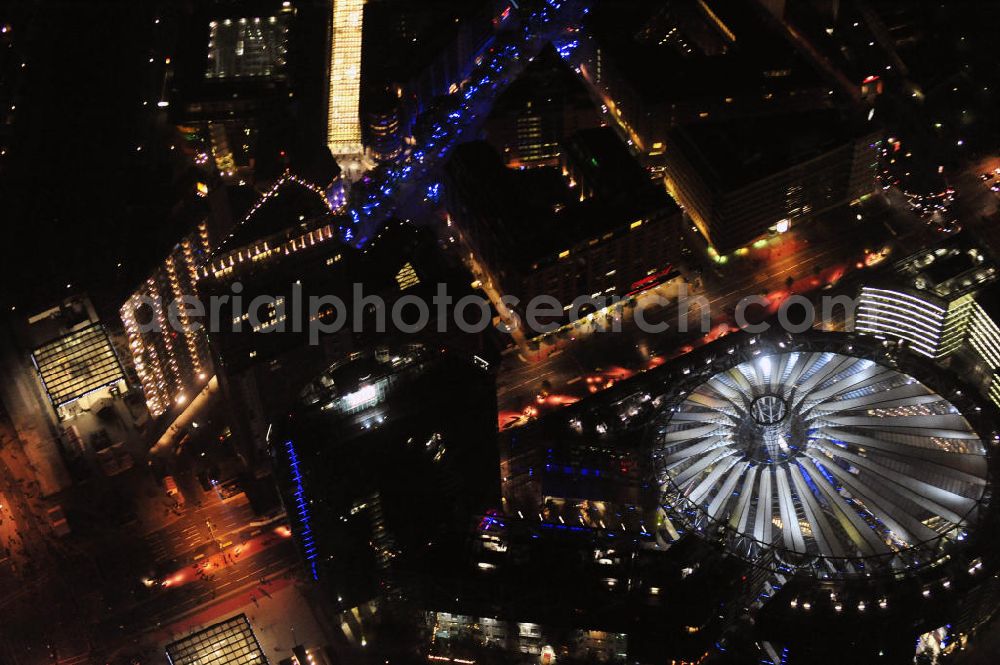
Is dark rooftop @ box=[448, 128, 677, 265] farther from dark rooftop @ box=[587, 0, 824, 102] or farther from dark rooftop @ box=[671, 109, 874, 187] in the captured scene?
dark rooftop @ box=[587, 0, 824, 102]

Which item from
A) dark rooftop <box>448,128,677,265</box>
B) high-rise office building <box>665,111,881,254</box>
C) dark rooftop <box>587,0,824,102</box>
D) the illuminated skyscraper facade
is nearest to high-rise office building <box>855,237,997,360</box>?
high-rise office building <box>665,111,881,254</box>

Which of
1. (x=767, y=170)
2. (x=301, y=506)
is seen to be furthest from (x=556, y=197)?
(x=301, y=506)

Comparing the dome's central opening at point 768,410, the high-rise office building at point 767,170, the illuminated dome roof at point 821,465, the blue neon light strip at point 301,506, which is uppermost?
the high-rise office building at point 767,170

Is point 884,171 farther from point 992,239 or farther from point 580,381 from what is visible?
point 580,381

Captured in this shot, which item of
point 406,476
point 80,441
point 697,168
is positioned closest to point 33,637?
point 80,441

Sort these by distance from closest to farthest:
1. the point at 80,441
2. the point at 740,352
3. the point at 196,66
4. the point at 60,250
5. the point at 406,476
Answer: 1. the point at 406,476
2. the point at 740,352
3. the point at 80,441
4. the point at 60,250
5. the point at 196,66

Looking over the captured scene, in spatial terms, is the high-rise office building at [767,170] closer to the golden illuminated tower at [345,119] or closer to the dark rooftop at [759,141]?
the dark rooftop at [759,141]

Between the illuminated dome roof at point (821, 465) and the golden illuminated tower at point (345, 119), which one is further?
the golden illuminated tower at point (345, 119)

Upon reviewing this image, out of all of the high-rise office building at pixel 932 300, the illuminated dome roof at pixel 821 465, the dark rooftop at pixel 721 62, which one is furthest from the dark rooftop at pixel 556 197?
the high-rise office building at pixel 932 300
